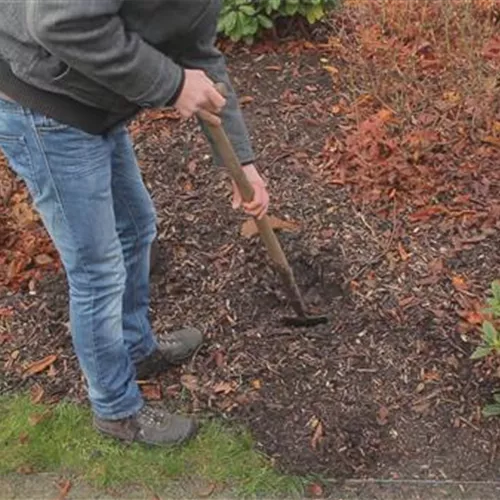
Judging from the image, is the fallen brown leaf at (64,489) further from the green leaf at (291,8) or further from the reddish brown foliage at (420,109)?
the green leaf at (291,8)

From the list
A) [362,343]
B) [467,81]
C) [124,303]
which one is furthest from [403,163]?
[124,303]

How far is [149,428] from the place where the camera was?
304 centimetres

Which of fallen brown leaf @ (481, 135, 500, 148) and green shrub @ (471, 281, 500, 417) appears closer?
green shrub @ (471, 281, 500, 417)

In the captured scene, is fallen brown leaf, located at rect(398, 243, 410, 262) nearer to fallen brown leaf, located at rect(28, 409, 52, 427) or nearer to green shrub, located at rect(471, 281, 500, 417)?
green shrub, located at rect(471, 281, 500, 417)

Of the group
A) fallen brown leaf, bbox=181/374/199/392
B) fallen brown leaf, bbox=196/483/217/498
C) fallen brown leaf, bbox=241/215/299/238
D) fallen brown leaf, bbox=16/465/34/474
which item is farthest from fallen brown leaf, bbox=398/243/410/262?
fallen brown leaf, bbox=16/465/34/474

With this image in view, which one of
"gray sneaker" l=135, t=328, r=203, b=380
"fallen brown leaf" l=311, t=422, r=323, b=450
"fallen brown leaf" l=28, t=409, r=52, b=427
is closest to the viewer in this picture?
"fallen brown leaf" l=311, t=422, r=323, b=450

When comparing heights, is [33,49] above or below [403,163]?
above

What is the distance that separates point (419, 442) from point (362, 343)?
0.47 metres

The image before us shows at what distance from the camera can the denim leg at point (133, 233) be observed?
2749 millimetres

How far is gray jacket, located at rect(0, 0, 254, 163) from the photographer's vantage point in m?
1.93

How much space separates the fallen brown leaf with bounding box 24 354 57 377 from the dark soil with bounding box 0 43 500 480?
2 centimetres

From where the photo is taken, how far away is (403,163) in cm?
398

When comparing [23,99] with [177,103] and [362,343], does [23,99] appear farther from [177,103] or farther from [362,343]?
[362,343]

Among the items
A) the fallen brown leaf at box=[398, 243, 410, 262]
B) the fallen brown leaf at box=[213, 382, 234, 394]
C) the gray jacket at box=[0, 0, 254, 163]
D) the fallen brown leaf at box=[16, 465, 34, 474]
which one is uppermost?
the gray jacket at box=[0, 0, 254, 163]
